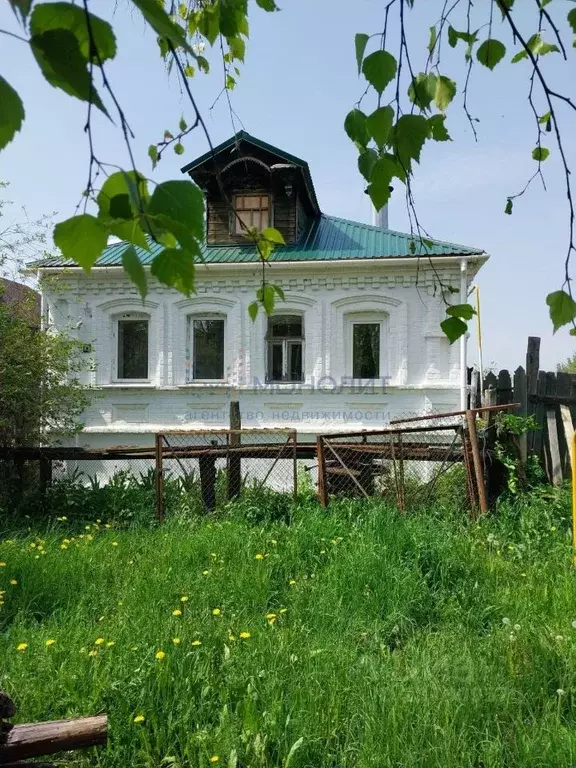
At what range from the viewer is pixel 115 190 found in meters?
0.86

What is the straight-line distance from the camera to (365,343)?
36.9ft

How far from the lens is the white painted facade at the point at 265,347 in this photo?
10.8m

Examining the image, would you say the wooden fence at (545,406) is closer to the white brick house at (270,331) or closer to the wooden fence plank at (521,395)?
the wooden fence plank at (521,395)

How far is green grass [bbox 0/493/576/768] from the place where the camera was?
259 centimetres

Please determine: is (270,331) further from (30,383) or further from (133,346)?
(30,383)

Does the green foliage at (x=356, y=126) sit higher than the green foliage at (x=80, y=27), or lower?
higher

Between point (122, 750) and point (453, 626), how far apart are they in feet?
6.92

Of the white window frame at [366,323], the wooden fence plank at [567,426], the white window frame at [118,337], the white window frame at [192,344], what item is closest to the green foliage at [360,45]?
the wooden fence plank at [567,426]

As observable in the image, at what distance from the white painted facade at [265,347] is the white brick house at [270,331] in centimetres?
2

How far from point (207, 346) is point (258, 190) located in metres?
3.13

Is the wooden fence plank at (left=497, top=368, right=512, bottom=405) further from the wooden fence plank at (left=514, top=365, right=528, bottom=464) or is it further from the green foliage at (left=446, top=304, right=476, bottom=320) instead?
the green foliage at (left=446, top=304, right=476, bottom=320)

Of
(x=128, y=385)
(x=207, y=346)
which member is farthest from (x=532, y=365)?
(x=128, y=385)

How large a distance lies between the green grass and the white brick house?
215 inches

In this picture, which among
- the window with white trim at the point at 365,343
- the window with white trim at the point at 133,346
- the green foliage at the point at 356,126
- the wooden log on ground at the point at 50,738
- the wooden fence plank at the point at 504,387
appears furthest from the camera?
the window with white trim at the point at 133,346
